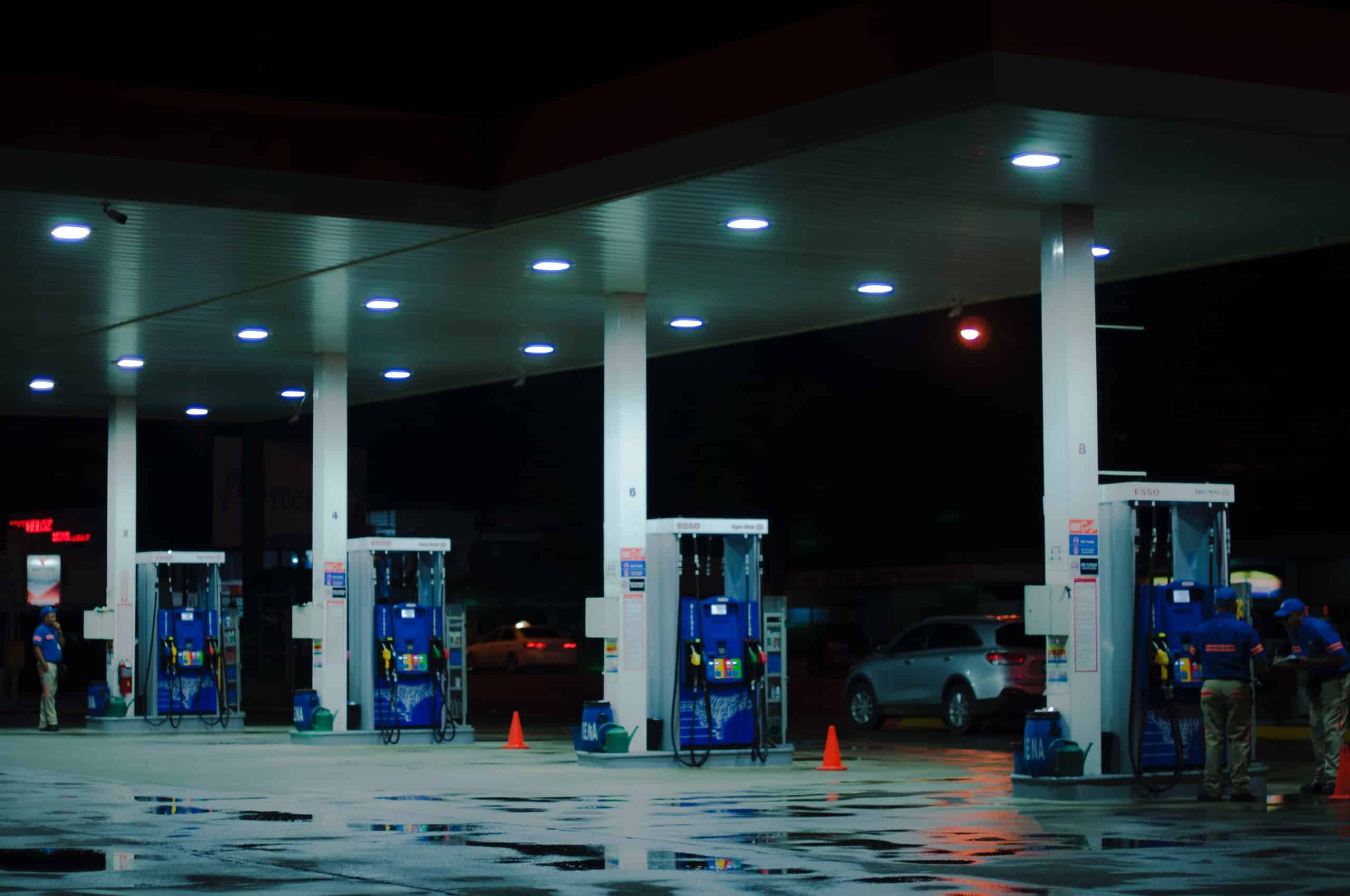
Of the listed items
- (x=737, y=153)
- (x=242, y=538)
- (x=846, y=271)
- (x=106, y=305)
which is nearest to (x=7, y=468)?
(x=242, y=538)

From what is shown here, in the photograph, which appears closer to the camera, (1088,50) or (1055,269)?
(1088,50)

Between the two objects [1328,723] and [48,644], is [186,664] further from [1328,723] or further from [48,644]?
[1328,723]

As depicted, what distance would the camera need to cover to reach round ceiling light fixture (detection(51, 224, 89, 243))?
16891mm

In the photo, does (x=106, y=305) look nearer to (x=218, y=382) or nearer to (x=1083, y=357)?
(x=218, y=382)

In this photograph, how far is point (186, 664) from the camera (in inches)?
1169

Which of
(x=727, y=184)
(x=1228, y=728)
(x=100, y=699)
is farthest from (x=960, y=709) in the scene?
(x=727, y=184)

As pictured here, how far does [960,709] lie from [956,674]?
0.49 metres

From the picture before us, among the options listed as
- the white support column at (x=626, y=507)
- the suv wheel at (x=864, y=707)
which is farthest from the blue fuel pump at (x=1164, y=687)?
the suv wheel at (x=864, y=707)

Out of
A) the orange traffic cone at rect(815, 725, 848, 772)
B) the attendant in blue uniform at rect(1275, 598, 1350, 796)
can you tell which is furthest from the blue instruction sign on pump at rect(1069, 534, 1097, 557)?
the orange traffic cone at rect(815, 725, 848, 772)

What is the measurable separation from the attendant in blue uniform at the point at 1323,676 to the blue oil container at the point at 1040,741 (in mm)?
2295

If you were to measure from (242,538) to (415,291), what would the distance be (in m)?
22.1

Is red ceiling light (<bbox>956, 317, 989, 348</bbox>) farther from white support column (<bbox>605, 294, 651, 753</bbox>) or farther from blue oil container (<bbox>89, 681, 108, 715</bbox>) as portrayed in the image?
blue oil container (<bbox>89, 681, 108, 715</bbox>)

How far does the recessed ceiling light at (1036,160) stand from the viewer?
1442 centimetres

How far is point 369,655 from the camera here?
25.6 metres
